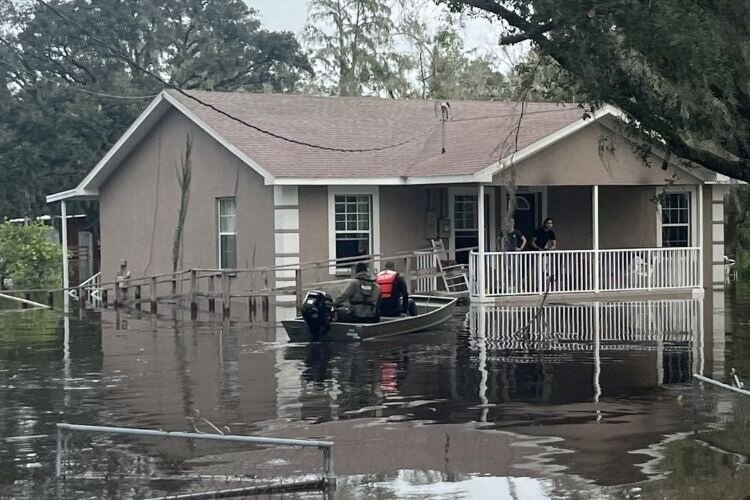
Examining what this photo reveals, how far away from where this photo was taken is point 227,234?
3081 cm

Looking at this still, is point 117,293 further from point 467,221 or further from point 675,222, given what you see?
point 675,222

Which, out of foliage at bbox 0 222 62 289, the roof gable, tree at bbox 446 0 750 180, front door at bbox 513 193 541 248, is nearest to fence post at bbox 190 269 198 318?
the roof gable

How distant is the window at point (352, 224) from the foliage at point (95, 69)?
24313 millimetres

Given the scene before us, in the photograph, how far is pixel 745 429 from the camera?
12180 millimetres

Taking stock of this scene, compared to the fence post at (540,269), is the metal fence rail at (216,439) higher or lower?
lower

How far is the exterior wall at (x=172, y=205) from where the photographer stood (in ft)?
96.6

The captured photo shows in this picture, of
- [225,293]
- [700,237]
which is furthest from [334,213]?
[700,237]

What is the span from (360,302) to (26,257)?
89.0 feet

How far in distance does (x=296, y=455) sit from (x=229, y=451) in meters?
0.97

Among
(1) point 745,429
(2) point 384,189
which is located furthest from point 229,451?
(2) point 384,189

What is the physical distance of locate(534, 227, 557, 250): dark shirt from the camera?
2997cm

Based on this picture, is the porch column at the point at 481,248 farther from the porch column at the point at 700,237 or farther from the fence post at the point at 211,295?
the fence post at the point at 211,295

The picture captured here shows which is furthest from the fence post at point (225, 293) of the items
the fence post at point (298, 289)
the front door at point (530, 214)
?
the front door at point (530, 214)

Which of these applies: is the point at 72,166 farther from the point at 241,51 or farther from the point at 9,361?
the point at 9,361
